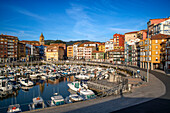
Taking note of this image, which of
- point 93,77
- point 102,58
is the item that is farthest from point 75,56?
point 93,77

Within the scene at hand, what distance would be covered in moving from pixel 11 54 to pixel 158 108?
101m

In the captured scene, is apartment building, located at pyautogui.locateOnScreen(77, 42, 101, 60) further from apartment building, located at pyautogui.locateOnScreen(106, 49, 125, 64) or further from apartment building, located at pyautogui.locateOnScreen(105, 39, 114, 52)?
apartment building, located at pyautogui.locateOnScreen(106, 49, 125, 64)

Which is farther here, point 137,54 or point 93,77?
point 137,54

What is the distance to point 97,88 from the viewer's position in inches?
1473

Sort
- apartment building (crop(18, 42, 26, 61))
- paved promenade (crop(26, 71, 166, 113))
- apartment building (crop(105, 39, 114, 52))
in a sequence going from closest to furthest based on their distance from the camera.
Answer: paved promenade (crop(26, 71, 166, 113)), apartment building (crop(18, 42, 26, 61)), apartment building (crop(105, 39, 114, 52))

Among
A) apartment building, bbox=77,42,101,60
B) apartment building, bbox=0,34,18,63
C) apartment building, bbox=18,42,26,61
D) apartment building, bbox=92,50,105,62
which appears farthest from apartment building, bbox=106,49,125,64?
apartment building, bbox=0,34,18,63

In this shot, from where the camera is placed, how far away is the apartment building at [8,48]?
95.1m

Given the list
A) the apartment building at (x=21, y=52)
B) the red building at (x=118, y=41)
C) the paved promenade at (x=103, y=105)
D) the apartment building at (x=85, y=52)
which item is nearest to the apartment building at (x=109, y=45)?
the red building at (x=118, y=41)

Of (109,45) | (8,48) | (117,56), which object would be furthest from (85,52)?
(8,48)

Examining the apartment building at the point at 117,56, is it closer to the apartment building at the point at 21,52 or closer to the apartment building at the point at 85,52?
the apartment building at the point at 85,52

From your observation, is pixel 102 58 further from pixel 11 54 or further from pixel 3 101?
pixel 3 101

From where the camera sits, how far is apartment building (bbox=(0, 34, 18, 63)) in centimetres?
9512

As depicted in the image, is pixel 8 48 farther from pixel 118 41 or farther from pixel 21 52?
pixel 118 41

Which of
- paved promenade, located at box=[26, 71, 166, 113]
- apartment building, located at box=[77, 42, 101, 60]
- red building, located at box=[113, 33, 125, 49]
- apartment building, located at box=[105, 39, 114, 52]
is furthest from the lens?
apartment building, located at box=[77, 42, 101, 60]
